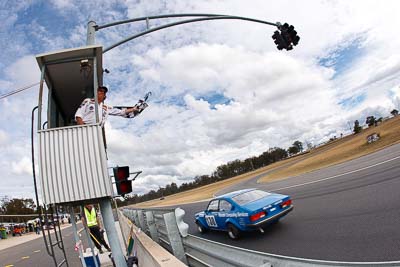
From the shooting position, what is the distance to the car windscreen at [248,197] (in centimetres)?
1055

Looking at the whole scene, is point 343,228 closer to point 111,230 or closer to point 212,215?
point 212,215

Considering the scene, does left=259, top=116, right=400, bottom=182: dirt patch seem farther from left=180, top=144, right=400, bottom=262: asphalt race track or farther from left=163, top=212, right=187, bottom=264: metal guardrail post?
left=163, top=212, right=187, bottom=264: metal guardrail post

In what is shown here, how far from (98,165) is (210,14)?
543cm

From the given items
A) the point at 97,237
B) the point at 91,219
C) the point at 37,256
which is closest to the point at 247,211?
the point at 91,219

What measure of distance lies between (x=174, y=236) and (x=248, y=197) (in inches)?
171

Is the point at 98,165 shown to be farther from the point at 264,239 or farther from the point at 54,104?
the point at 264,239

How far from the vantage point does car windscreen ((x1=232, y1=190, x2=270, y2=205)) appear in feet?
34.6

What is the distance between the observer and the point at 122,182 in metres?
5.08

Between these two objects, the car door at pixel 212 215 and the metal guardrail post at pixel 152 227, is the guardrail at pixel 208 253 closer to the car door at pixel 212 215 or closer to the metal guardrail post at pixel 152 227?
the metal guardrail post at pixel 152 227

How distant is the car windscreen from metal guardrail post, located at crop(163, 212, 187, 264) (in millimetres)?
3842

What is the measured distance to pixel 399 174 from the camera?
13016mm

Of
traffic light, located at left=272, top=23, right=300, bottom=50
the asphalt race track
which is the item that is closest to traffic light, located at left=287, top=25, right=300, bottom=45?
traffic light, located at left=272, top=23, right=300, bottom=50

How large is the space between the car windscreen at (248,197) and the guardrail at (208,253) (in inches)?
112

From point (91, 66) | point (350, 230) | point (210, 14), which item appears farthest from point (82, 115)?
point (350, 230)
